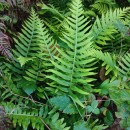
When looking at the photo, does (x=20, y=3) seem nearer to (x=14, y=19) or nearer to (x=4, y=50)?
(x=14, y=19)

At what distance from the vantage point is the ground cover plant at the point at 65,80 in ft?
8.08

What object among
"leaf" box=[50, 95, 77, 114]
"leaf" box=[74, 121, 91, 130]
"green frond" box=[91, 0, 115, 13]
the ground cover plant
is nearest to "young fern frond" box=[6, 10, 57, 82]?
the ground cover plant

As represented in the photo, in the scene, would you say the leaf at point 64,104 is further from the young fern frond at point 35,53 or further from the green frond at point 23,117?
the young fern frond at point 35,53

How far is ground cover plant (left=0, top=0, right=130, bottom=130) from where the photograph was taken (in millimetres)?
2463

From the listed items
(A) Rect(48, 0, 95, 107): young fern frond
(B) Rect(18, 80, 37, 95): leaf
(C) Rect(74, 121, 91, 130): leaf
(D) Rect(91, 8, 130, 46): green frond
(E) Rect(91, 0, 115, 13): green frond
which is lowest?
(C) Rect(74, 121, 91, 130): leaf

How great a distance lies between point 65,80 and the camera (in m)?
2.68

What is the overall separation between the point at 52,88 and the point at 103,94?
46 centimetres

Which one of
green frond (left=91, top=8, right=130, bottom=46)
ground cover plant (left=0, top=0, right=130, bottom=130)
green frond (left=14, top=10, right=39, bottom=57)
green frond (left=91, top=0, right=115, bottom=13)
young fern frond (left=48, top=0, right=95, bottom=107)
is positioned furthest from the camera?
green frond (left=91, top=0, right=115, bottom=13)

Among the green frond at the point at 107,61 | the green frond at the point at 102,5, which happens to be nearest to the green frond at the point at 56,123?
the green frond at the point at 107,61

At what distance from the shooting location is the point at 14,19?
11.0ft

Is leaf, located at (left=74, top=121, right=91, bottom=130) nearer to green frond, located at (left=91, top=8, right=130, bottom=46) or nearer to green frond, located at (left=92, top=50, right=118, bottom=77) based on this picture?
green frond, located at (left=92, top=50, right=118, bottom=77)

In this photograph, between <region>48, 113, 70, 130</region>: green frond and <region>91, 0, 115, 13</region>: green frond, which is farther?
<region>91, 0, 115, 13</region>: green frond

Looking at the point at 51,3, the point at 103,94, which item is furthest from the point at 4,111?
the point at 51,3

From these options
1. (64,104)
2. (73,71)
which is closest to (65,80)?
(73,71)
